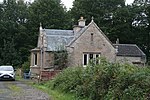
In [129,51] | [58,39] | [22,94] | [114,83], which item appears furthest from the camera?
[129,51]

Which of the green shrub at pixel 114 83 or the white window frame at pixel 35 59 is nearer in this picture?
the green shrub at pixel 114 83

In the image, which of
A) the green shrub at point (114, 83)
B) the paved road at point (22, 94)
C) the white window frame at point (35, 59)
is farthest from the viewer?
the white window frame at point (35, 59)

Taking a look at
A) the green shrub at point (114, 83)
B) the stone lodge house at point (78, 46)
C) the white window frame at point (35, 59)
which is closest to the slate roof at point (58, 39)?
the stone lodge house at point (78, 46)

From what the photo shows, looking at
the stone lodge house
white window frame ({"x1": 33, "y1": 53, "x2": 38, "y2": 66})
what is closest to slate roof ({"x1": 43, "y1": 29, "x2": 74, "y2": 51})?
the stone lodge house

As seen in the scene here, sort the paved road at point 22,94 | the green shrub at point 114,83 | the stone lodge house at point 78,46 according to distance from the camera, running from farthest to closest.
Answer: the stone lodge house at point 78,46 < the paved road at point 22,94 < the green shrub at point 114,83

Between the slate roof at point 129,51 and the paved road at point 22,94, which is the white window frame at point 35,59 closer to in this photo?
the slate roof at point 129,51

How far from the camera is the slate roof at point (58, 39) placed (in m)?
38.7

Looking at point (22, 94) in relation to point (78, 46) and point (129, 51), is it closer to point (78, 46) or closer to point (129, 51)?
point (78, 46)

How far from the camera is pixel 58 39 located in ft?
132

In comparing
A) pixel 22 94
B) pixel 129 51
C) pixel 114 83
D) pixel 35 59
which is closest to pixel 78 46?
pixel 35 59

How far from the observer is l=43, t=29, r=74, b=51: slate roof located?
38.7 m

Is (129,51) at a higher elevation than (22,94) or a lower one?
higher

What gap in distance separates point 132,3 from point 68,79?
167 feet

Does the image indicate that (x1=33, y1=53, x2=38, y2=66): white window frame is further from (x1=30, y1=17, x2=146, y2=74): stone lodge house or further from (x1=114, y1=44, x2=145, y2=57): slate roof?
(x1=114, y1=44, x2=145, y2=57): slate roof
